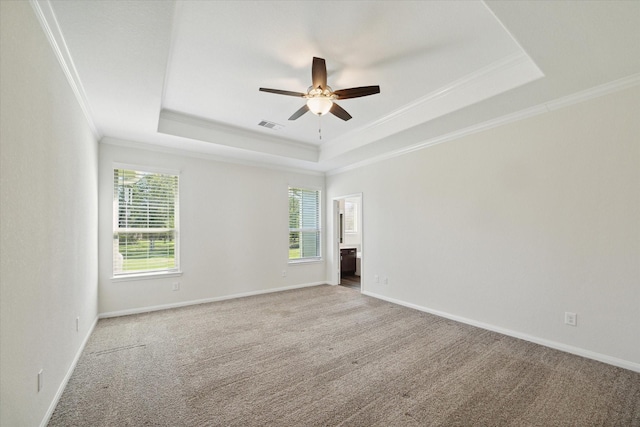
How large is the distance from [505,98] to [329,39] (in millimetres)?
1961

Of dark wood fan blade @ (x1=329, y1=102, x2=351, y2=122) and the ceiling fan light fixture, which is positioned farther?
dark wood fan blade @ (x1=329, y1=102, x2=351, y2=122)

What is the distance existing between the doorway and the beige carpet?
258 centimetres

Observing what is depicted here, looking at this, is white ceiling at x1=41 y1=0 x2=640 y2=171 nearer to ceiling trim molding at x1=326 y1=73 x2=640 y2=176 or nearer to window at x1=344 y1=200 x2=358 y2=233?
ceiling trim molding at x1=326 y1=73 x2=640 y2=176

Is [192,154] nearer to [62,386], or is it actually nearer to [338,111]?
[338,111]

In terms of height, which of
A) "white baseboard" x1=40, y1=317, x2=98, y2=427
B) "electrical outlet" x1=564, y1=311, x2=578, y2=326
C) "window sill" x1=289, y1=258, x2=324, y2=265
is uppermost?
"window sill" x1=289, y1=258, x2=324, y2=265

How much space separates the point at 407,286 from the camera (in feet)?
15.5

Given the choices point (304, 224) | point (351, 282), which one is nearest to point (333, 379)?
point (304, 224)

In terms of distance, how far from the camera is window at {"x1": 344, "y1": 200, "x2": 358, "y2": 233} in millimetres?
8750

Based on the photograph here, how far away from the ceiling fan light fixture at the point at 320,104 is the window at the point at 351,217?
19.5 ft

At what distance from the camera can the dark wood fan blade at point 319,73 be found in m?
2.42

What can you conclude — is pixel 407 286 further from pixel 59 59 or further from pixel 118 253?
pixel 59 59

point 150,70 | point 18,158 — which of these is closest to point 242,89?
point 150,70

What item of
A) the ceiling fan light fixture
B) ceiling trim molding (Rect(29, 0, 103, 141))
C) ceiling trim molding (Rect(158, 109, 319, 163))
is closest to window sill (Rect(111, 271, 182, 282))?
ceiling trim molding (Rect(158, 109, 319, 163))

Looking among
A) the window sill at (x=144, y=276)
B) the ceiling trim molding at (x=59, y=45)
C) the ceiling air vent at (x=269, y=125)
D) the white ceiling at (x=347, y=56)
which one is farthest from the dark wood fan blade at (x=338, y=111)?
the window sill at (x=144, y=276)
